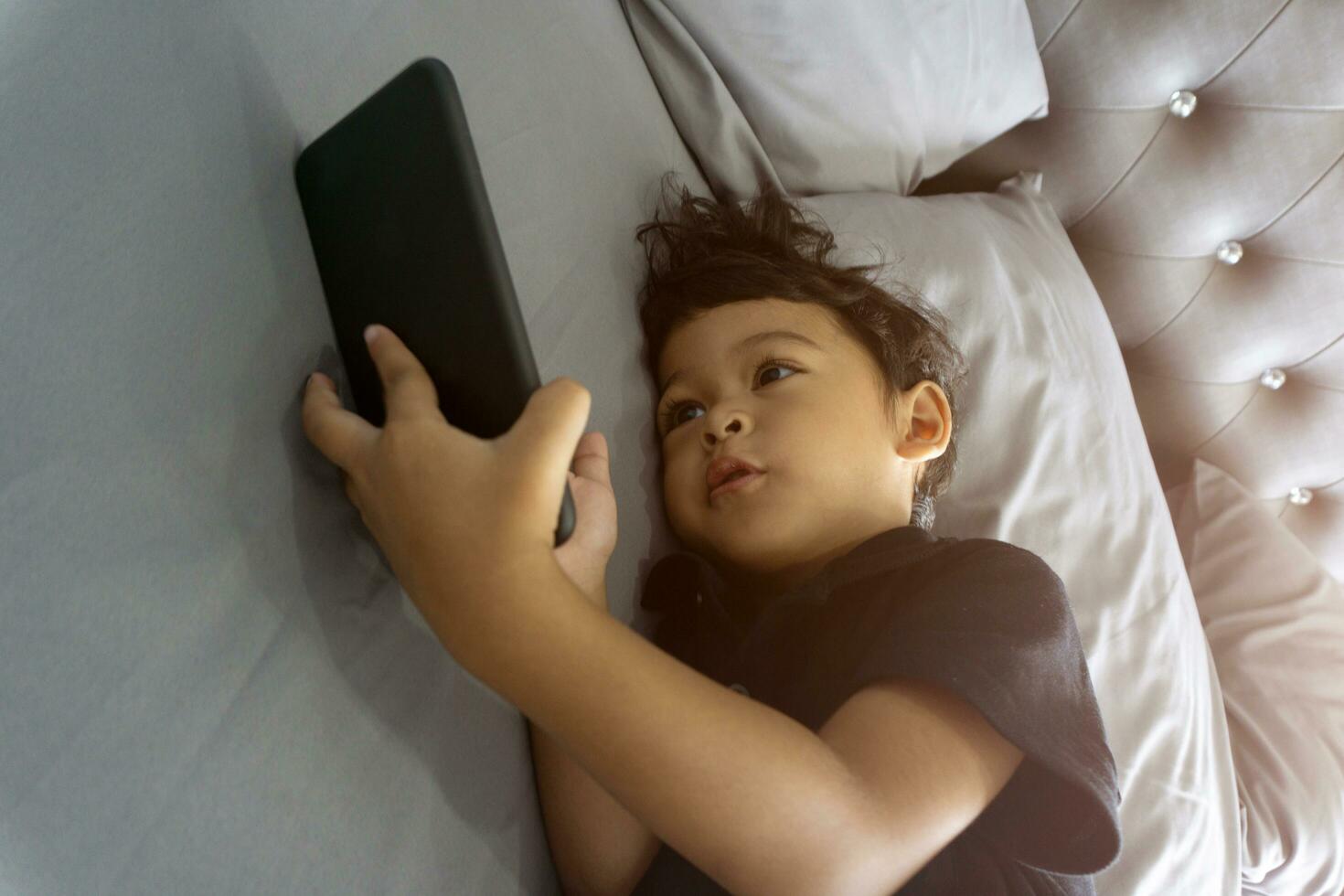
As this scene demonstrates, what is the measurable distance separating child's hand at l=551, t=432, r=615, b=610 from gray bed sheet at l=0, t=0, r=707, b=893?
0.27ft

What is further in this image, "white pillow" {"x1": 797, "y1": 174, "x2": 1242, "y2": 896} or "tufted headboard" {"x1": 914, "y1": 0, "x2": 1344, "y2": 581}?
"tufted headboard" {"x1": 914, "y1": 0, "x2": 1344, "y2": 581}

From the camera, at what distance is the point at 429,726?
0.46 m

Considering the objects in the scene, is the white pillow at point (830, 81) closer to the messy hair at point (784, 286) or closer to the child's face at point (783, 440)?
the messy hair at point (784, 286)

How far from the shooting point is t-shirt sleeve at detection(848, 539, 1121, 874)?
0.47 meters

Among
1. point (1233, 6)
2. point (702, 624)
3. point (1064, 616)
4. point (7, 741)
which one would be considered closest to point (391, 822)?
point (7, 741)

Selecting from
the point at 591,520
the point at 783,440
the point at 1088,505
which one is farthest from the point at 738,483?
the point at 1088,505

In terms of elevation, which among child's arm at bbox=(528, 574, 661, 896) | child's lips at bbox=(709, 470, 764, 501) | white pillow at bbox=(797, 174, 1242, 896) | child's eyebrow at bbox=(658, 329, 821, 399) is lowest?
white pillow at bbox=(797, 174, 1242, 896)

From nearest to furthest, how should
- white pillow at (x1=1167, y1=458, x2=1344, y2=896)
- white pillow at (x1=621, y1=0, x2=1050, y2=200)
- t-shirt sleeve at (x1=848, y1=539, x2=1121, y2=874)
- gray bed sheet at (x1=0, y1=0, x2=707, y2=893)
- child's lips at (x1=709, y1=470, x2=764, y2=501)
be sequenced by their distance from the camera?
gray bed sheet at (x1=0, y1=0, x2=707, y2=893) < t-shirt sleeve at (x1=848, y1=539, x2=1121, y2=874) < child's lips at (x1=709, y1=470, x2=764, y2=501) < white pillow at (x1=621, y1=0, x2=1050, y2=200) < white pillow at (x1=1167, y1=458, x2=1344, y2=896)

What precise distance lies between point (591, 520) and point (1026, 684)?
10.0 inches

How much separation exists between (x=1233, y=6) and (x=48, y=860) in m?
1.28

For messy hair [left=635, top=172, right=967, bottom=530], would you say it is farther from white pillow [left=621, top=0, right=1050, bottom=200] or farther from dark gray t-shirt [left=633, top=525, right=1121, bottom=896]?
dark gray t-shirt [left=633, top=525, right=1121, bottom=896]

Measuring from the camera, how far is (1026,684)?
0.48m

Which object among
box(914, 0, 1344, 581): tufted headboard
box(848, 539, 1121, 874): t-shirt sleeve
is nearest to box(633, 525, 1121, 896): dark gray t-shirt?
box(848, 539, 1121, 874): t-shirt sleeve

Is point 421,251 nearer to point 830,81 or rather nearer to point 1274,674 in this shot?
point 830,81
